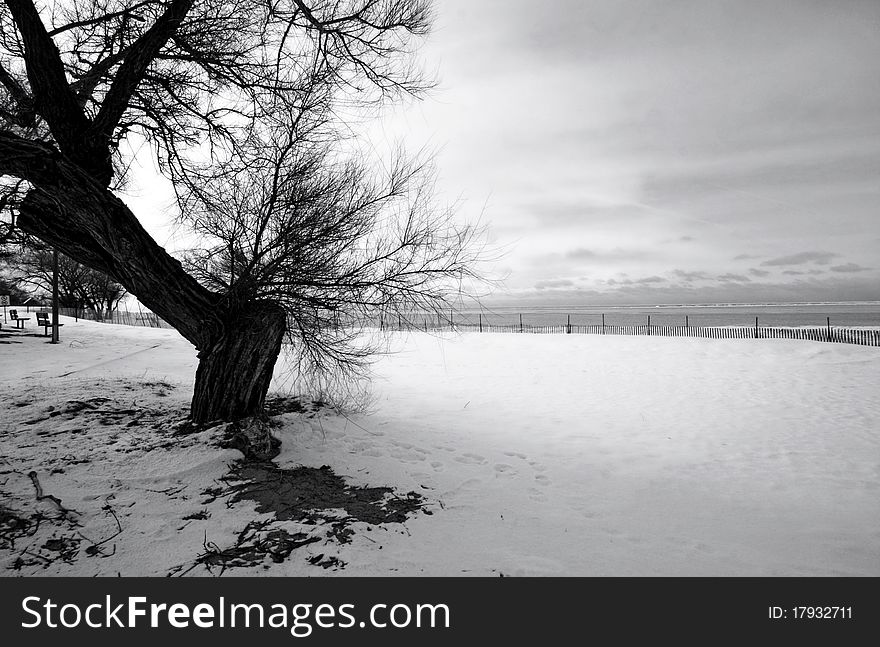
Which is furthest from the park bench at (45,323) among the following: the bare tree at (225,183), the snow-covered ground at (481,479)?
the bare tree at (225,183)

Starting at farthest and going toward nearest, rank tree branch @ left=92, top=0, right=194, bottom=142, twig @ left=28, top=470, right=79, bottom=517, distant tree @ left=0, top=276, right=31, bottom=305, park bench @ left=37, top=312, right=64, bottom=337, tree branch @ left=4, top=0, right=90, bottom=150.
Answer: distant tree @ left=0, top=276, right=31, bottom=305
park bench @ left=37, top=312, right=64, bottom=337
tree branch @ left=92, top=0, right=194, bottom=142
tree branch @ left=4, top=0, right=90, bottom=150
twig @ left=28, top=470, right=79, bottom=517

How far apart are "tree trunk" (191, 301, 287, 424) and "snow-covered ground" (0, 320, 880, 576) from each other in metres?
0.73

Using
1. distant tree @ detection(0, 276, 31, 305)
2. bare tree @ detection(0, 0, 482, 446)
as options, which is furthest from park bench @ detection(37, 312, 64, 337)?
distant tree @ detection(0, 276, 31, 305)

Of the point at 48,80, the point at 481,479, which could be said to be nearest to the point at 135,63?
the point at 48,80

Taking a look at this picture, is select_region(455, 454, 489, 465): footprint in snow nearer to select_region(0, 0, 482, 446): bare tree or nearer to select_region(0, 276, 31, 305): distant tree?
select_region(0, 0, 482, 446): bare tree

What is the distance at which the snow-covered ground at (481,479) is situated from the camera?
153 inches

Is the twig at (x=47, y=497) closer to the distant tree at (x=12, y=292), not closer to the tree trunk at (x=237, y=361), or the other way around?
the tree trunk at (x=237, y=361)

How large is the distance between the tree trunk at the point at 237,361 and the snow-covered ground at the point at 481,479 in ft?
2.40

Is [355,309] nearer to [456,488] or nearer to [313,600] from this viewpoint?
[456,488]

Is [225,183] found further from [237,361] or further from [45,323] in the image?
[45,323]

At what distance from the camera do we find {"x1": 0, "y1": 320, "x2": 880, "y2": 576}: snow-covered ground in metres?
3.88

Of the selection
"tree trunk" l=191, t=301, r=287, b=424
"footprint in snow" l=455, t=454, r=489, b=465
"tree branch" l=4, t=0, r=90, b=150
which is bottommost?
"footprint in snow" l=455, t=454, r=489, b=465

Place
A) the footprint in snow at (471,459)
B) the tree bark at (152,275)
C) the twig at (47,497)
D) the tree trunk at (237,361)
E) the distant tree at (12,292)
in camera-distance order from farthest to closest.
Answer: the distant tree at (12,292) < the footprint in snow at (471,459) < the tree trunk at (237,361) < the tree bark at (152,275) < the twig at (47,497)

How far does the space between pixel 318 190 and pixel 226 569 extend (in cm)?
441
